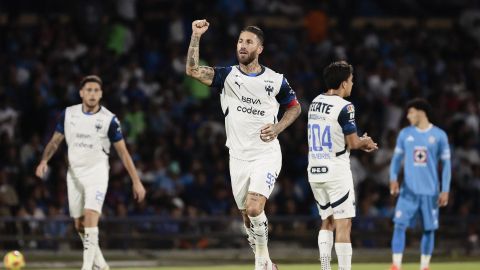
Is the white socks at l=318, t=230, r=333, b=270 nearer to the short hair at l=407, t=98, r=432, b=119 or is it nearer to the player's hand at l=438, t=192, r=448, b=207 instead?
the player's hand at l=438, t=192, r=448, b=207

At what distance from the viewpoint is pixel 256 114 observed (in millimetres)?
13242

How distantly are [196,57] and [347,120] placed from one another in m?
1.85

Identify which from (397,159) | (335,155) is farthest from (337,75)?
(397,159)

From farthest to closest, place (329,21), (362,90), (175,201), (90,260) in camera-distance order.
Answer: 1. (329,21)
2. (362,90)
3. (175,201)
4. (90,260)

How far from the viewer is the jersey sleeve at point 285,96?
13.4 meters

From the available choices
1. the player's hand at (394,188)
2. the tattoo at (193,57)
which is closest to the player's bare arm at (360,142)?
the tattoo at (193,57)

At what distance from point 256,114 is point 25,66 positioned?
35.1 ft

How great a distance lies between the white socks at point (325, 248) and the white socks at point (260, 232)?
2.18 feet

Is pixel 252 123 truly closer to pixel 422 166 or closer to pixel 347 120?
pixel 347 120

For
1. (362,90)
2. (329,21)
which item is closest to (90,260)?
(362,90)

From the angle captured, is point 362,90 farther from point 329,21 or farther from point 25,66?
point 25,66

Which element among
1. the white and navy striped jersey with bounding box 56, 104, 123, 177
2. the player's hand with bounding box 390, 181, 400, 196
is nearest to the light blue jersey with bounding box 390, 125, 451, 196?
the player's hand with bounding box 390, 181, 400, 196

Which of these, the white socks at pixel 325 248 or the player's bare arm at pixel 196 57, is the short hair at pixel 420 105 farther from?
the player's bare arm at pixel 196 57

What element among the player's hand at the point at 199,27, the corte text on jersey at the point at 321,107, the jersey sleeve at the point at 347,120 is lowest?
the jersey sleeve at the point at 347,120
